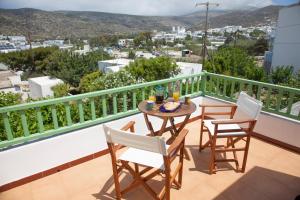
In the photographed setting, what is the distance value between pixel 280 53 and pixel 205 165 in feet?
88.9

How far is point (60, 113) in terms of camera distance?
13.3 feet

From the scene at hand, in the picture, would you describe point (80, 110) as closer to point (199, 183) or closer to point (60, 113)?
point (60, 113)

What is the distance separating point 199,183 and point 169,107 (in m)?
1.02

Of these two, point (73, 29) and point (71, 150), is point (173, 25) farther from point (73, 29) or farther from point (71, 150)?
point (71, 150)

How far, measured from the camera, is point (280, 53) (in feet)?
82.7

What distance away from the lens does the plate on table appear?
280cm

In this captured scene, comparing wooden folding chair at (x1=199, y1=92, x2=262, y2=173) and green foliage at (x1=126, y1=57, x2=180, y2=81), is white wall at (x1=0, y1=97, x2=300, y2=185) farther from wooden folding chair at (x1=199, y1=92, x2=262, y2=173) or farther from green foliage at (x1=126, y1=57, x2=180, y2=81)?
green foliage at (x1=126, y1=57, x2=180, y2=81)

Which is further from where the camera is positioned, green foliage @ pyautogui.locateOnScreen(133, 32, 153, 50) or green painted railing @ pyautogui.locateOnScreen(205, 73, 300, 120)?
green foliage @ pyautogui.locateOnScreen(133, 32, 153, 50)

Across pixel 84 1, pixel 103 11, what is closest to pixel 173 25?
pixel 103 11

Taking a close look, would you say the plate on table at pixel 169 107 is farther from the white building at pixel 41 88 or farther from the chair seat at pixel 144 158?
the white building at pixel 41 88

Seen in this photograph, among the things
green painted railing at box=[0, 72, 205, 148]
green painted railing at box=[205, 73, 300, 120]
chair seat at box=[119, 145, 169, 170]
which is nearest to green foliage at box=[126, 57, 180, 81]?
green painted railing at box=[0, 72, 205, 148]

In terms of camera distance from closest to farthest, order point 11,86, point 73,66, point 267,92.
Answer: point 267,92, point 11,86, point 73,66

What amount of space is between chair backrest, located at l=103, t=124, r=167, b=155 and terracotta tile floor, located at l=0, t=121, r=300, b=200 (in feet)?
3.05

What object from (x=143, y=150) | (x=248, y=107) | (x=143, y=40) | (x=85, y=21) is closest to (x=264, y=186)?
(x=248, y=107)
